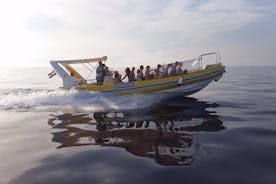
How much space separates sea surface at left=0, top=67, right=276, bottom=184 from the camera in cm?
710

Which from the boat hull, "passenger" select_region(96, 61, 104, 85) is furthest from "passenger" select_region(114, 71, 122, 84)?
"passenger" select_region(96, 61, 104, 85)

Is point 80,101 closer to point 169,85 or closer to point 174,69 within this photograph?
point 169,85

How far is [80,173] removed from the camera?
7309 mm

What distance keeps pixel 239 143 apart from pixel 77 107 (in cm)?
1078

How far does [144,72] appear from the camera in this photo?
19.7 m

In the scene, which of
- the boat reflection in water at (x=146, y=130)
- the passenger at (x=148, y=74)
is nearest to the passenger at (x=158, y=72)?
the passenger at (x=148, y=74)

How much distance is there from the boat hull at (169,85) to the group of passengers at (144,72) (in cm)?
67

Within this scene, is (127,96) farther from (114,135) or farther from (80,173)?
(80,173)

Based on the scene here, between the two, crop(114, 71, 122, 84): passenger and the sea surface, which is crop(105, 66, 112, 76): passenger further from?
the sea surface

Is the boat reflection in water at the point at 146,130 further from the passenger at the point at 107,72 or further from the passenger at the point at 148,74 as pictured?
the passenger at the point at 107,72

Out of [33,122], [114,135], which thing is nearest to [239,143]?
[114,135]

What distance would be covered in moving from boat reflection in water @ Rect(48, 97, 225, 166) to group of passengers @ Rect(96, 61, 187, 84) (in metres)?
2.90

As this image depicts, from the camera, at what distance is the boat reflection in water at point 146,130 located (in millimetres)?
8797

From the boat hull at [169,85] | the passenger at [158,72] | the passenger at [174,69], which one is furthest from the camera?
the passenger at [158,72]
